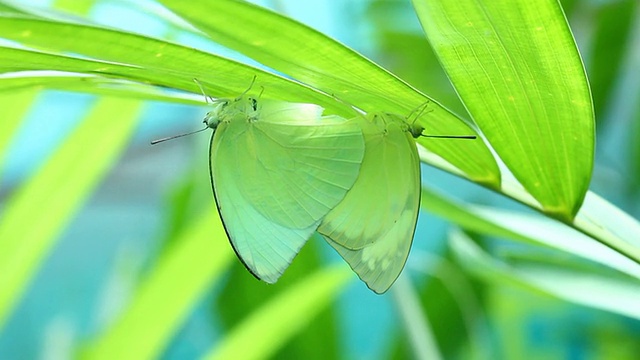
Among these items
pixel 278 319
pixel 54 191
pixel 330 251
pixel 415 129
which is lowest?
pixel 330 251

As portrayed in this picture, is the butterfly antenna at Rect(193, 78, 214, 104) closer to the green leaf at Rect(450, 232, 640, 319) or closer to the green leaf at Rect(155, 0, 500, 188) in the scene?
the green leaf at Rect(155, 0, 500, 188)

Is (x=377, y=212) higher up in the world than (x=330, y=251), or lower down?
higher up

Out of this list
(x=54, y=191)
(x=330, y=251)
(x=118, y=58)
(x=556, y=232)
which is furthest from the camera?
(x=330, y=251)

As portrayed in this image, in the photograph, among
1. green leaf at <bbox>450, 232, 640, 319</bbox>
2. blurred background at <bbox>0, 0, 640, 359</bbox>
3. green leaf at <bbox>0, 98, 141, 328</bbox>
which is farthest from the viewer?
blurred background at <bbox>0, 0, 640, 359</bbox>

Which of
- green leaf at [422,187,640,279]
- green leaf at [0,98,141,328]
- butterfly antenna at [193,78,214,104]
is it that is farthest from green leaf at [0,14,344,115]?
green leaf at [0,98,141,328]

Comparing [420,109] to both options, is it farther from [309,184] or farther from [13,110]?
[13,110]

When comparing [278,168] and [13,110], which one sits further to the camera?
[13,110]

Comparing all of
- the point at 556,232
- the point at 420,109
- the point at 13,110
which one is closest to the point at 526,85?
the point at 420,109

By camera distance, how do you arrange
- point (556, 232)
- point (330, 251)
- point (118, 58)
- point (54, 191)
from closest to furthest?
1. point (118, 58)
2. point (556, 232)
3. point (54, 191)
4. point (330, 251)
